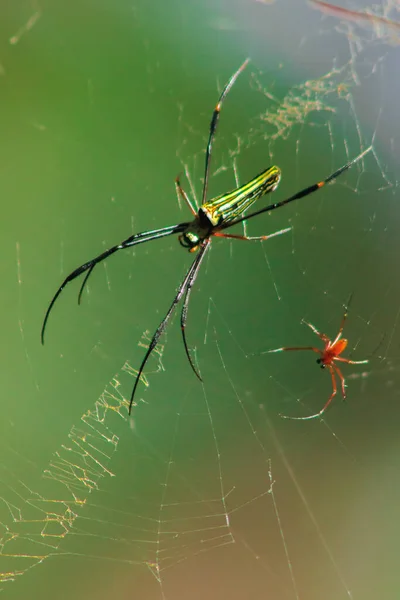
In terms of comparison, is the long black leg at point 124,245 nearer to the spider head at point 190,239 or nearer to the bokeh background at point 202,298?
the spider head at point 190,239

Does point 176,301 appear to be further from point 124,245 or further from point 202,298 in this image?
point 202,298

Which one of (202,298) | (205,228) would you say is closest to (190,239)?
(205,228)

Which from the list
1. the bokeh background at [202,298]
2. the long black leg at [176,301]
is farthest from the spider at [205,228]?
the bokeh background at [202,298]

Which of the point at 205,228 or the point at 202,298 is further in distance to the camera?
the point at 202,298

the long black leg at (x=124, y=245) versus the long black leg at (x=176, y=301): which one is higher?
the long black leg at (x=124, y=245)

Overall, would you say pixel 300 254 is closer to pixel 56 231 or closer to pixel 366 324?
pixel 366 324

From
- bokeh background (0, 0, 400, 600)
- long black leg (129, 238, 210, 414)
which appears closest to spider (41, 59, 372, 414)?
long black leg (129, 238, 210, 414)
